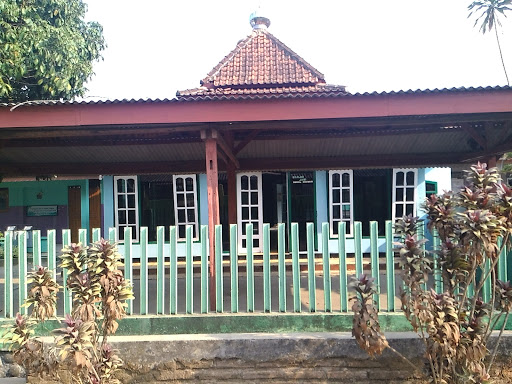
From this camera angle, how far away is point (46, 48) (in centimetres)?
905

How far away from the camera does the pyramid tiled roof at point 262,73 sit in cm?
902

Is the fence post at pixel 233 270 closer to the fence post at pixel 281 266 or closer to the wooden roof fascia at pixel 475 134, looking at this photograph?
the fence post at pixel 281 266

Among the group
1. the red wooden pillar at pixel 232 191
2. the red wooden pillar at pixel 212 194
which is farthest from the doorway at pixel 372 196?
the red wooden pillar at pixel 212 194

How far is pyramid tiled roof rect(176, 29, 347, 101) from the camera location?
9.02 meters

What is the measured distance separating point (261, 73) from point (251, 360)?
24.2 feet

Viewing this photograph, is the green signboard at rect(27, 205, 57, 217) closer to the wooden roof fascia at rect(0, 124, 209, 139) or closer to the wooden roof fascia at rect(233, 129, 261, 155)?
the wooden roof fascia at rect(0, 124, 209, 139)

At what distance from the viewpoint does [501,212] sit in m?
3.15

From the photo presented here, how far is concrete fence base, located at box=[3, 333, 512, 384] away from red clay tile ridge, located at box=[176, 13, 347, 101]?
19.2 feet

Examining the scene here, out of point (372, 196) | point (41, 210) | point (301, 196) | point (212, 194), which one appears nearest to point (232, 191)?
point (301, 196)

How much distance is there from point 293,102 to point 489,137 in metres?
3.82

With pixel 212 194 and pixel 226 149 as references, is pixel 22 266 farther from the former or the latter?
pixel 226 149

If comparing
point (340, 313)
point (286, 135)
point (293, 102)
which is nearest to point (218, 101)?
point (293, 102)

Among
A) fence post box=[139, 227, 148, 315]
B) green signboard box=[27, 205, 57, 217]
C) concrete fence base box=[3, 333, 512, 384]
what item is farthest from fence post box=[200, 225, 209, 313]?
green signboard box=[27, 205, 57, 217]

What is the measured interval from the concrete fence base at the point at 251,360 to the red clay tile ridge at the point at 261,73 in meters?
5.86
